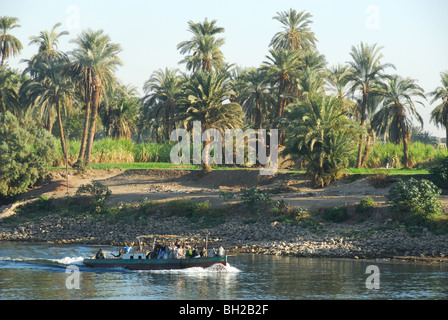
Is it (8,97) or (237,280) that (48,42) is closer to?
(8,97)

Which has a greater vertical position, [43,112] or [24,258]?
[43,112]

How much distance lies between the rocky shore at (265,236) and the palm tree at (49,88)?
20104 mm

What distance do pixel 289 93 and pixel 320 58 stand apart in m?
5.74

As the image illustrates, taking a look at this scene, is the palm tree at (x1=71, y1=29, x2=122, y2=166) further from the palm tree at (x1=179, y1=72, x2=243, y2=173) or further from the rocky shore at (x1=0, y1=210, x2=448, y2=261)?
the rocky shore at (x1=0, y1=210, x2=448, y2=261)

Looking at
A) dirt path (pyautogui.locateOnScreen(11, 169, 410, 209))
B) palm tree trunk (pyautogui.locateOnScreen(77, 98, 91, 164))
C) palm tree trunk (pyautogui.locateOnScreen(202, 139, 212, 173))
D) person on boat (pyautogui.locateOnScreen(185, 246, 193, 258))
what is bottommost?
person on boat (pyautogui.locateOnScreen(185, 246, 193, 258))

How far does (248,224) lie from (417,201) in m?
13.2

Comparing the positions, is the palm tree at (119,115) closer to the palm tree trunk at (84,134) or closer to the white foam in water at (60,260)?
the palm tree trunk at (84,134)

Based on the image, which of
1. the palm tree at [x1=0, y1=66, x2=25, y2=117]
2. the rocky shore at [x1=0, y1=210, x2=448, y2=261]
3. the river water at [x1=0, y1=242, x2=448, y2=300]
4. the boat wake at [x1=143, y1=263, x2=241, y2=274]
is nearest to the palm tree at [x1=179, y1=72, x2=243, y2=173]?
the rocky shore at [x1=0, y1=210, x2=448, y2=261]

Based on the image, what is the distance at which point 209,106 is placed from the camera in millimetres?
63594

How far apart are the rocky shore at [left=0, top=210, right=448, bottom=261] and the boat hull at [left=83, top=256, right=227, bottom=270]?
6.99 metres

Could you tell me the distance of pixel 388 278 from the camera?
107 feet

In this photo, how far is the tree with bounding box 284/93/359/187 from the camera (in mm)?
55156
